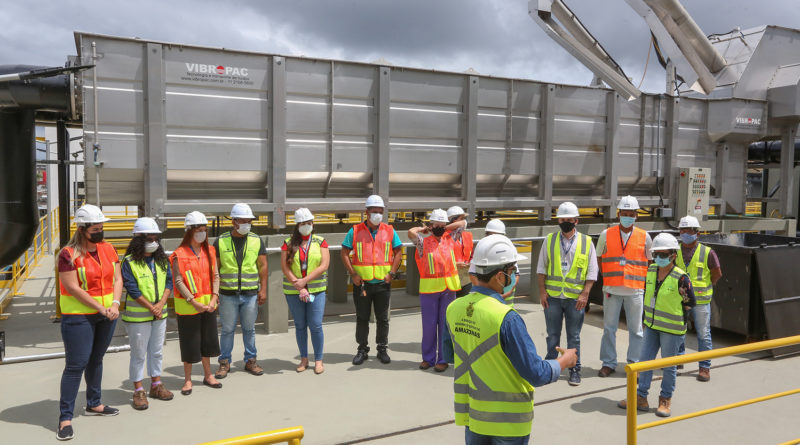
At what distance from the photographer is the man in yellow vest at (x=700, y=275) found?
5.72 m

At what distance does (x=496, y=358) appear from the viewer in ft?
8.59

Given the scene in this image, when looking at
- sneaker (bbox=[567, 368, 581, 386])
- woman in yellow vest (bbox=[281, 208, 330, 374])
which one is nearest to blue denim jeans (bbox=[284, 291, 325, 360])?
woman in yellow vest (bbox=[281, 208, 330, 374])

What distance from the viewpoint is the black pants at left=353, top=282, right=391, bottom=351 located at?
6.21 meters

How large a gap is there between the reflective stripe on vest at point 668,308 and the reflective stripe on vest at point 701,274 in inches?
45.7

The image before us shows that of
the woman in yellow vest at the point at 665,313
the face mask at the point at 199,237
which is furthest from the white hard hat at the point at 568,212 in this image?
the face mask at the point at 199,237

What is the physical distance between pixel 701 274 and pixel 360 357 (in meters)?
3.59

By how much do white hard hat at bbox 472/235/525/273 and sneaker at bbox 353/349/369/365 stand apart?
373 cm

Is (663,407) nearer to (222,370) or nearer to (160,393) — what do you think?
(222,370)

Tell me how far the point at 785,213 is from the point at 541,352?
7825mm

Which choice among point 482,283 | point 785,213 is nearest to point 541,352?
point 482,283

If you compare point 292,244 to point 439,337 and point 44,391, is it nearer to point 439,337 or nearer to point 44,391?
point 439,337

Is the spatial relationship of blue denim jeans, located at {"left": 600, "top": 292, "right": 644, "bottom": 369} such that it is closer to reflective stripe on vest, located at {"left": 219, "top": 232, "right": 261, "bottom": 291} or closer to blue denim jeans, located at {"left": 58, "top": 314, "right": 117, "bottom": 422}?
reflective stripe on vest, located at {"left": 219, "top": 232, "right": 261, "bottom": 291}

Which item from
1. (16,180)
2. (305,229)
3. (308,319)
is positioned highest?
(16,180)

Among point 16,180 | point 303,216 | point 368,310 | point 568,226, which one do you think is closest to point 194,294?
point 303,216
